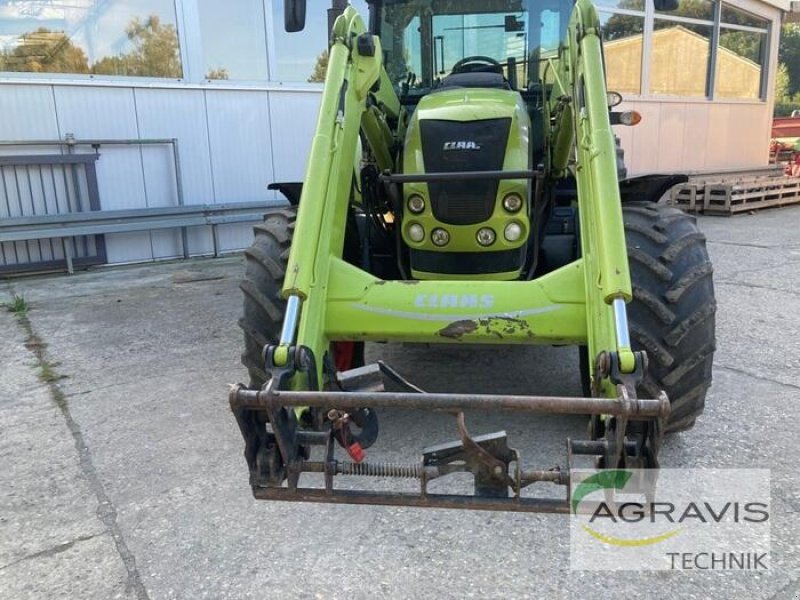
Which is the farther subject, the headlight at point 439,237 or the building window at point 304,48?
the building window at point 304,48

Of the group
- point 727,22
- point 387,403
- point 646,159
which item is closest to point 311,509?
point 387,403

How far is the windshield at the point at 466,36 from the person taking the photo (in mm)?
4051

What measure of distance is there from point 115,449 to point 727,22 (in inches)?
585

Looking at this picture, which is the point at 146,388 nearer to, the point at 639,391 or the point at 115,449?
the point at 115,449

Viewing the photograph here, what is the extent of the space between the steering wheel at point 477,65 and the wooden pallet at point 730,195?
9.13 metres

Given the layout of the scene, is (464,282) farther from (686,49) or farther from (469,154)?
(686,49)

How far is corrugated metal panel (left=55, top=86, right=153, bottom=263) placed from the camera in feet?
24.3

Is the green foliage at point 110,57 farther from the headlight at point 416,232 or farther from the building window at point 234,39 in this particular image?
the headlight at point 416,232

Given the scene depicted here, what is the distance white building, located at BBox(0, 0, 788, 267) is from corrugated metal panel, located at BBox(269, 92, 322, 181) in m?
0.01

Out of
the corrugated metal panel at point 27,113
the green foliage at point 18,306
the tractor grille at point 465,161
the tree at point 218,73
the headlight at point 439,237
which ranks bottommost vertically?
the green foliage at point 18,306

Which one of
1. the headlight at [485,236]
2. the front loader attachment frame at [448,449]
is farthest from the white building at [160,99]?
the front loader attachment frame at [448,449]

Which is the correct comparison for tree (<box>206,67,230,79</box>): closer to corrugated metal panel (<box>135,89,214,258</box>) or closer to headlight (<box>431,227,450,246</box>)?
corrugated metal panel (<box>135,89,214,258</box>)

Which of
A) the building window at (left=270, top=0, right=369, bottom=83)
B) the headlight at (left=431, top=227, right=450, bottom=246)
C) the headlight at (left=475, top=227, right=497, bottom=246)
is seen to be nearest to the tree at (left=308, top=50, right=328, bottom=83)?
the building window at (left=270, top=0, right=369, bottom=83)

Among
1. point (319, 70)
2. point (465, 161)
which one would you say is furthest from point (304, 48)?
point (465, 161)
